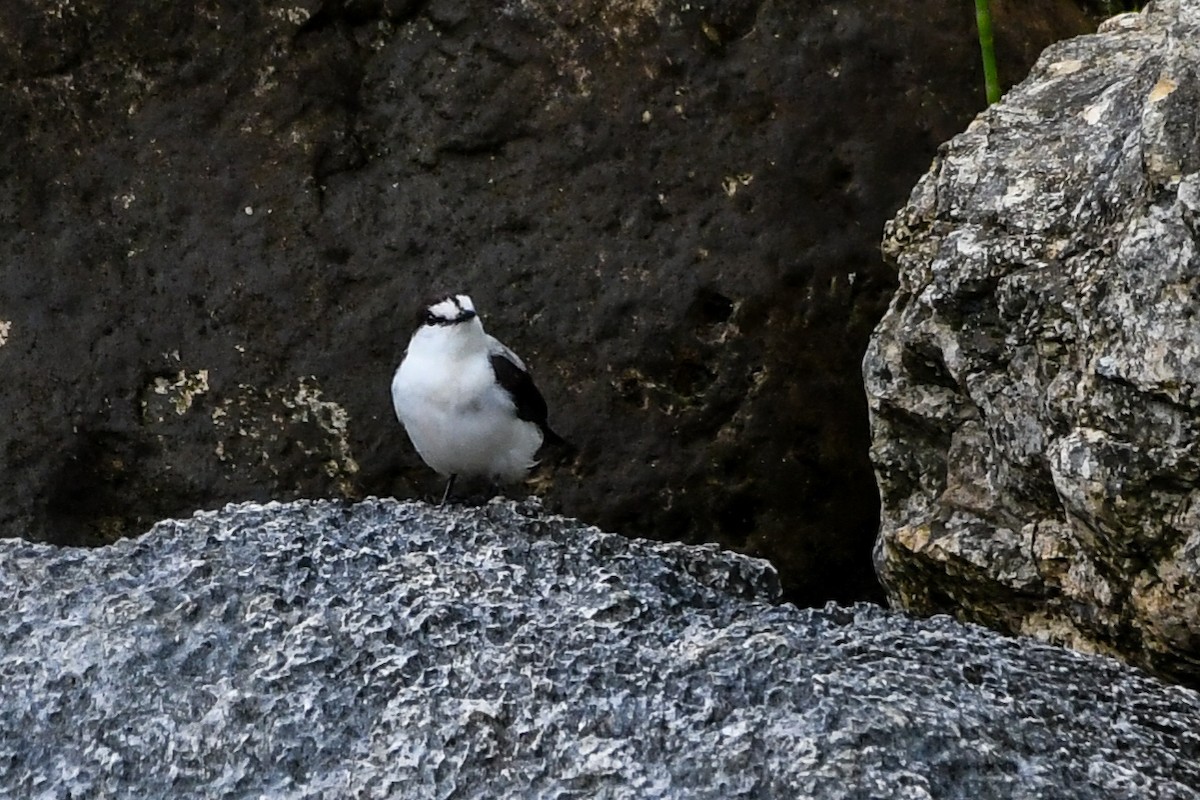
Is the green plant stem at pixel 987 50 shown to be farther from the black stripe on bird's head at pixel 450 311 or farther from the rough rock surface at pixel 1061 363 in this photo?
the black stripe on bird's head at pixel 450 311

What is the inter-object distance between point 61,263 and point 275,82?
112 cm

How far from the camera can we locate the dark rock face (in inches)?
236

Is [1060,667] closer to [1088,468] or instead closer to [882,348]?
[1088,468]

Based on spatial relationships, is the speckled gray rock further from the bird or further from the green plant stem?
the green plant stem

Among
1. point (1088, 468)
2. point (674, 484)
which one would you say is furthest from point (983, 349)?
point (674, 484)

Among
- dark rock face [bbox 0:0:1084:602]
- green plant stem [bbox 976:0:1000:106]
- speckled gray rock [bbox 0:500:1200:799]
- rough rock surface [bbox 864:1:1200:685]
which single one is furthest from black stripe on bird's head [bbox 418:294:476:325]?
green plant stem [bbox 976:0:1000:106]

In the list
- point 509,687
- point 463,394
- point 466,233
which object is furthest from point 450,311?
point 509,687

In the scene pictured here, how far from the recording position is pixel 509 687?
3799 mm

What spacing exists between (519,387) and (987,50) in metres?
2.17

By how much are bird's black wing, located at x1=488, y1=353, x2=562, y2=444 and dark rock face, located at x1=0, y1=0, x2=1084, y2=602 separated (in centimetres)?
37

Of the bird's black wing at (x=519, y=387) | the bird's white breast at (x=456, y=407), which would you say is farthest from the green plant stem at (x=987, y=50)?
the bird's white breast at (x=456, y=407)

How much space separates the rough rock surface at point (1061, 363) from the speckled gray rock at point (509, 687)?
16.1 inches

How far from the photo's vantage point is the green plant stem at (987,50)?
18.7ft

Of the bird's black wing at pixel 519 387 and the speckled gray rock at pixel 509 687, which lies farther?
the bird's black wing at pixel 519 387
